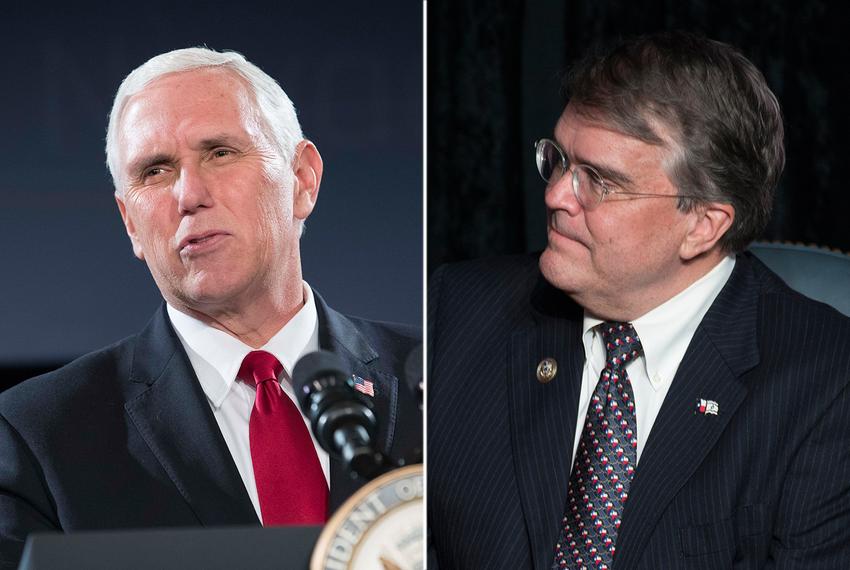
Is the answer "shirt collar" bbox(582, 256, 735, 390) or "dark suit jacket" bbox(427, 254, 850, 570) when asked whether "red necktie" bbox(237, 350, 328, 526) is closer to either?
"dark suit jacket" bbox(427, 254, 850, 570)

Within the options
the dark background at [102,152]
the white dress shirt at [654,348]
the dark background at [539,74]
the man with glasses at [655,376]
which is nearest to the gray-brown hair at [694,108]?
the man with glasses at [655,376]

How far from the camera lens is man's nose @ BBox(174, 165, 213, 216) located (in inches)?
44.3

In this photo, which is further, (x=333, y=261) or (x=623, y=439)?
(x=623, y=439)

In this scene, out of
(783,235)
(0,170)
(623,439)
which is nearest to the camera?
(0,170)

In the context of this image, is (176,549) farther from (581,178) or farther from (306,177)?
(581,178)

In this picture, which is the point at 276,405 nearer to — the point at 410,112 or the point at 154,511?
the point at 154,511

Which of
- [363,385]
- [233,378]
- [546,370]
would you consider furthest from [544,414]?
[233,378]

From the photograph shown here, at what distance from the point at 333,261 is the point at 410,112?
18 centimetres

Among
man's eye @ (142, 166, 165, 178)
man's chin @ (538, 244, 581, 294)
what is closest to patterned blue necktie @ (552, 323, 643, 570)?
man's chin @ (538, 244, 581, 294)

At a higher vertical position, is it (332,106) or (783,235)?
(332,106)

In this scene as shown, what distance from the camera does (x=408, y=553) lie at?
119 cm

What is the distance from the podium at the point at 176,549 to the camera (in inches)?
44.8

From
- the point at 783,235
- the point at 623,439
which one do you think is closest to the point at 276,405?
the point at 623,439

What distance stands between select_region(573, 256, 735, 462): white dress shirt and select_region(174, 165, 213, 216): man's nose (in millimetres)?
715
